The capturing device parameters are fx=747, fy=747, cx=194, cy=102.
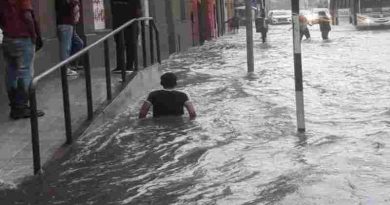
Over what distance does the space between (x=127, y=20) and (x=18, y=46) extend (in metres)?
4.22

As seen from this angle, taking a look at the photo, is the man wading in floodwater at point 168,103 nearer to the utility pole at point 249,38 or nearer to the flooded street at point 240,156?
the flooded street at point 240,156

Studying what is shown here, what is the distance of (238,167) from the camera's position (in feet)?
23.2

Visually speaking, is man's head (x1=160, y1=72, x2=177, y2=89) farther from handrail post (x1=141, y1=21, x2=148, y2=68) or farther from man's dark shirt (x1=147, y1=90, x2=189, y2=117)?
handrail post (x1=141, y1=21, x2=148, y2=68)

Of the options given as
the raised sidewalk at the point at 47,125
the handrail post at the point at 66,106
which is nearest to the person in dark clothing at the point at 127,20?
the raised sidewalk at the point at 47,125

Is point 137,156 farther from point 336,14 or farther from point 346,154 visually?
point 336,14

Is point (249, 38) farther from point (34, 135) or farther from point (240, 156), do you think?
point (34, 135)

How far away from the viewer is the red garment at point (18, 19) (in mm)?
8484

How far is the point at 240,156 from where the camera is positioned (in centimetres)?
756

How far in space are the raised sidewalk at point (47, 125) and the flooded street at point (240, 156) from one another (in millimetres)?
207

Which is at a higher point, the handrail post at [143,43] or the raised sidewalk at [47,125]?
the handrail post at [143,43]

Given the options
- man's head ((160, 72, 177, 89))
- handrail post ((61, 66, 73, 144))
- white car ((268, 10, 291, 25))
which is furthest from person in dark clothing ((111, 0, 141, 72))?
white car ((268, 10, 291, 25))

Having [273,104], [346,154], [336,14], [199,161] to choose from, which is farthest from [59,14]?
[336,14]

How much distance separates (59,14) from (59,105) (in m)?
3.71

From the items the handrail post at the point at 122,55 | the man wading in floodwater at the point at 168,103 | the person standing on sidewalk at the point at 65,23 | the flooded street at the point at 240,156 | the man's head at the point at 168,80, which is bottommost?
the flooded street at the point at 240,156
